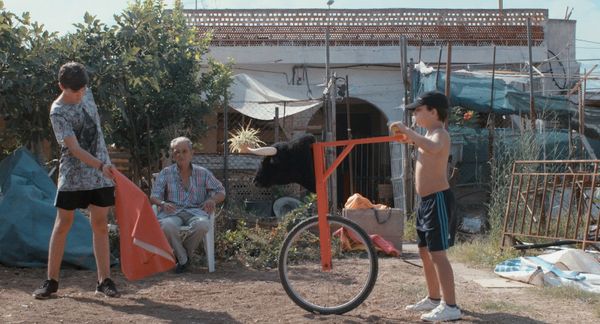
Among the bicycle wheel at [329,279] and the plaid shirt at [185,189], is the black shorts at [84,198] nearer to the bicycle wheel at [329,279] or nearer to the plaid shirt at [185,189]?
the bicycle wheel at [329,279]

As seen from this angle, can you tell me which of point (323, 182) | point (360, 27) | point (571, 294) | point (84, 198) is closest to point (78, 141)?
point (84, 198)

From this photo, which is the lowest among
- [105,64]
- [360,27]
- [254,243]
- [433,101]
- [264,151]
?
[254,243]

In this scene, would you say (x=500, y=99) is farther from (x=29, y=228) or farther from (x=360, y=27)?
(x=29, y=228)

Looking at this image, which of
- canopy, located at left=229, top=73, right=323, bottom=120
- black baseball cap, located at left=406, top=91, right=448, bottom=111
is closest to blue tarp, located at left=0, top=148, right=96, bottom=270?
black baseball cap, located at left=406, top=91, right=448, bottom=111

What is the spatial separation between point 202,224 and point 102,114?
1.90 meters

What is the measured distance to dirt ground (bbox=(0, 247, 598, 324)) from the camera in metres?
4.98

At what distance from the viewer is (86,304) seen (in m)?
5.31

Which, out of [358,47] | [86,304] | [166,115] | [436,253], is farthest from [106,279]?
[358,47]

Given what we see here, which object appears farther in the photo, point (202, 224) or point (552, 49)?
point (552, 49)

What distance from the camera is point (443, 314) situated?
4.84 metres

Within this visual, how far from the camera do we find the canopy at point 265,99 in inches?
469

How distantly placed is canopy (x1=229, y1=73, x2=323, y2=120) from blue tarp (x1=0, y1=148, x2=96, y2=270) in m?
4.97

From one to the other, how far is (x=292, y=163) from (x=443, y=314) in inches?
64.2

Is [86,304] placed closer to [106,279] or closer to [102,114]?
[106,279]
